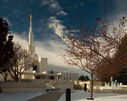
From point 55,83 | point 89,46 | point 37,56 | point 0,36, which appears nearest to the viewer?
point 89,46

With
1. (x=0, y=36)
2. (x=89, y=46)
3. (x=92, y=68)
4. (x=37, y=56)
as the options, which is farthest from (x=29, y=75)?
(x=89, y=46)

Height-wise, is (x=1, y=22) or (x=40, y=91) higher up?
(x=1, y=22)

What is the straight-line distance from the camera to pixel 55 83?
1225 inches

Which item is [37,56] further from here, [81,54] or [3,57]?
[81,54]

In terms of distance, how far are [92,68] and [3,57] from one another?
1064 cm

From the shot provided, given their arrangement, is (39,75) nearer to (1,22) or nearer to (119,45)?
(1,22)

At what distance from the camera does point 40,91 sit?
20.6 meters

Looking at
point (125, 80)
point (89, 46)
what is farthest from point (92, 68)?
point (125, 80)

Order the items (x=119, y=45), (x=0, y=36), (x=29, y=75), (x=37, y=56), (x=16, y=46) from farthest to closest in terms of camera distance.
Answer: (x=37, y=56) → (x=29, y=75) → (x=16, y=46) → (x=0, y=36) → (x=119, y=45)

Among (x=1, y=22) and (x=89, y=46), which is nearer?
(x=89, y=46)

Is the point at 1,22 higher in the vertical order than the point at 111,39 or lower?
higher

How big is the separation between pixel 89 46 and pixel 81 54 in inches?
66.7

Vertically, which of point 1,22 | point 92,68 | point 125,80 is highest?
point 1,22

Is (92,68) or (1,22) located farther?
(1,22)
